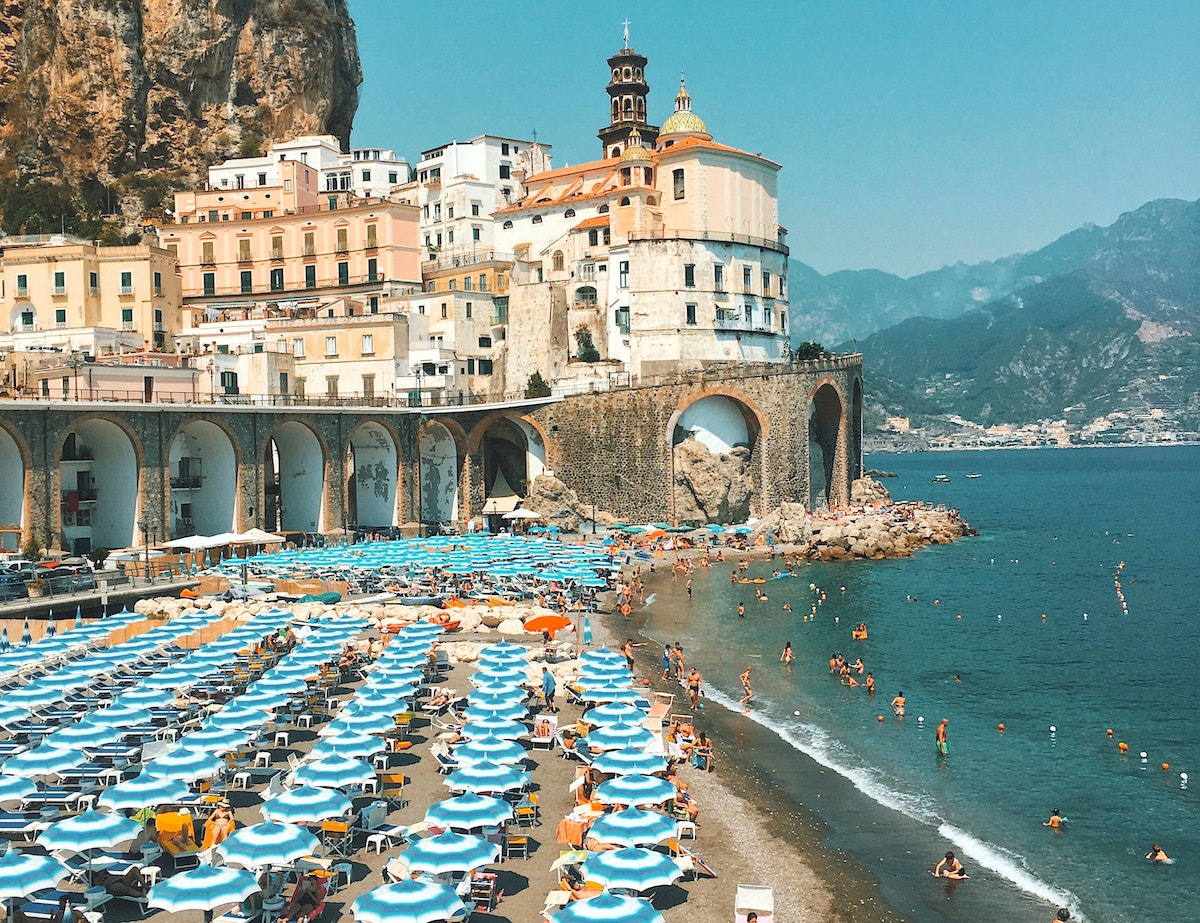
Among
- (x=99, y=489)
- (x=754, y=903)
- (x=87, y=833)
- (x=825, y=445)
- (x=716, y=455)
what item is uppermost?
(x=825, y=445)

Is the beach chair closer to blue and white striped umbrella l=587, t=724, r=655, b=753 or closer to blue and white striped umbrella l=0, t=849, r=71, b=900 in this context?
blue and white striped umbrella l=587, t=724, r=655, b=753

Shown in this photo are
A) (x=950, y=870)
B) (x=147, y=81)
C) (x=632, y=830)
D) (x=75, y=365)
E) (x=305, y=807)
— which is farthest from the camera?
(x=147, y=81)

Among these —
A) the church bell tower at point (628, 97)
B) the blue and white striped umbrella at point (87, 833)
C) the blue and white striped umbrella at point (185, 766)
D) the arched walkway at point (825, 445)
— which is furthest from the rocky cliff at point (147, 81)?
the blue and white striped umbrella at point (87, 833)

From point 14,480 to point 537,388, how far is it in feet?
117

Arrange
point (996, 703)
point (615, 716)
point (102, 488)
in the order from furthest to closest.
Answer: point (102, 488)
point (996, 703)
point (615, 716)

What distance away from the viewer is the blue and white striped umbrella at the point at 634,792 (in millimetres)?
23156

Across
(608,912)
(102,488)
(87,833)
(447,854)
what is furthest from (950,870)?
(102,488)

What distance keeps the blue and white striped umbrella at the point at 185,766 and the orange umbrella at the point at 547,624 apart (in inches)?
732

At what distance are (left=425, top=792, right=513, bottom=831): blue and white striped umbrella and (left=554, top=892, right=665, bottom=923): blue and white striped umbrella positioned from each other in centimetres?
376

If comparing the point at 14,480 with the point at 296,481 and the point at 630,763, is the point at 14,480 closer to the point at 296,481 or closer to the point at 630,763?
the point at 296,481

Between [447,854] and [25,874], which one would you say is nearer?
A: [25,874]

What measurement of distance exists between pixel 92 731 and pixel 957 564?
55130mm

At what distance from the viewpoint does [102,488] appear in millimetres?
57594

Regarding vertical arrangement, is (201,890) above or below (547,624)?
below
